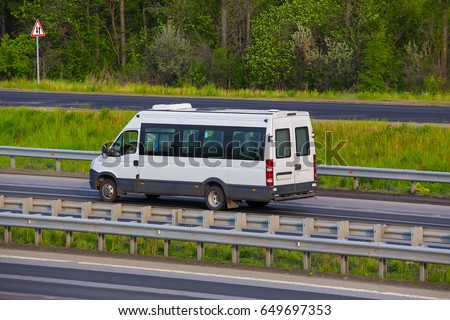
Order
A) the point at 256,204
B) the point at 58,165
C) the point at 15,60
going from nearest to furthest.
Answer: the point at 256,204 → the point at 58,165 → the point at 15,60

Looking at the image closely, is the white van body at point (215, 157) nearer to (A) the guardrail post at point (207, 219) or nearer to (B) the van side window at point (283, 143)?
(B) the van side window at point (283, 143)

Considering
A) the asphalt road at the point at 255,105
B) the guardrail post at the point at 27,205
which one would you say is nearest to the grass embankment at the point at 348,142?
the asphalt road at the point at 255,105

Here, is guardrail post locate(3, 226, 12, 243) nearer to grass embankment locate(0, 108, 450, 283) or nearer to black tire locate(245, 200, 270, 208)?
grass embankment locate(0, 108, 450, 283)

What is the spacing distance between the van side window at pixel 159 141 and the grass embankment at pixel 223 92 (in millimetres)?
21772

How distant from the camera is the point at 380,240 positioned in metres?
16.6

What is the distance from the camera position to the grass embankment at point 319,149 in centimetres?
1716

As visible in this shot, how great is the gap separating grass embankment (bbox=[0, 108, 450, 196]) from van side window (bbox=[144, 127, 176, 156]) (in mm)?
5966

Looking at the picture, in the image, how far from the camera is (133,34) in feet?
243

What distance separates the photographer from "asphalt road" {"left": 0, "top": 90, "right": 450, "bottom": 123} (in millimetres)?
37562

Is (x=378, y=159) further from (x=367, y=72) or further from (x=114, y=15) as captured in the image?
(x=114, y=15)

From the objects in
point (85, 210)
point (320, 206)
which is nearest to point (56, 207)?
point (85, 210)

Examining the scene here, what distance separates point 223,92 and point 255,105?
644 centimetres

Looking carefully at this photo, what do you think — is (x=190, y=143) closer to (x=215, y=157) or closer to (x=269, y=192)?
(x=215, y=157)

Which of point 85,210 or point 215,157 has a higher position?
point 215,157
